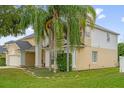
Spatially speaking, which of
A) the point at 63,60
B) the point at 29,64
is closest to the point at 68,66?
the point at 63,60

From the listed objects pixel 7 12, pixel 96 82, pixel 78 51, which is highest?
pixel 7 12

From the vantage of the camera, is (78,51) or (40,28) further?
(78,51)

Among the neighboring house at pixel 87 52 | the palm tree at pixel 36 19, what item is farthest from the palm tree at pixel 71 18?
the neighboring house at pixel 87 52

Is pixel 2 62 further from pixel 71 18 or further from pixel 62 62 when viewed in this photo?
pixel 71 18

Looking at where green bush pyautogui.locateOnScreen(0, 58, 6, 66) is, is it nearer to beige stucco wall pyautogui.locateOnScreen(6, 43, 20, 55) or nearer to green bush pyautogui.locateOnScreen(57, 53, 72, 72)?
beige stucco wall pyautogui.locateOnScreen(6, 43, 20, 55)

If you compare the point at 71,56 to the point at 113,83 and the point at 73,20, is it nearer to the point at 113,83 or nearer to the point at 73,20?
the point at 73,20

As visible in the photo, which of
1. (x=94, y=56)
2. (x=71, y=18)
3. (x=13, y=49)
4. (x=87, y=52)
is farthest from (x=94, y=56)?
(x=13, y=49)

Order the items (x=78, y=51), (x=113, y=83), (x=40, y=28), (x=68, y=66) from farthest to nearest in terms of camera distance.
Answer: (x=78, y=51) < (x=68, y=66) < (x=40, y=28) < (x=113, y=83)

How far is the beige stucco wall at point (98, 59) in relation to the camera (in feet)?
99.5

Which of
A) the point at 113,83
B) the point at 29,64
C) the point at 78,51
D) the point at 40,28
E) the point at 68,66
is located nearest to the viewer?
the point at 113,83

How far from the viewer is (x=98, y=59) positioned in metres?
33.5

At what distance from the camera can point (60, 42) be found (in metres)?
25.7

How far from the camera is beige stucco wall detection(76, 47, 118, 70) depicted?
99.5 feet

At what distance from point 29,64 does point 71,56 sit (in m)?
9.98
